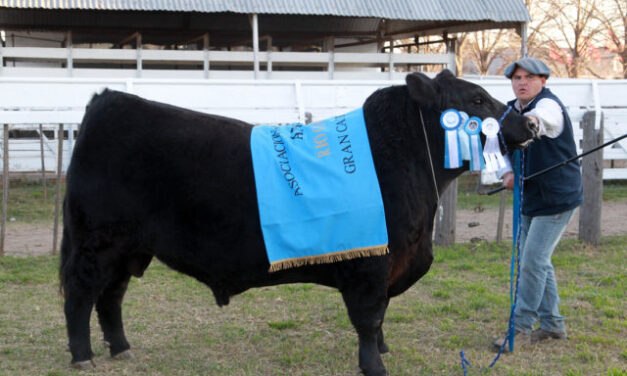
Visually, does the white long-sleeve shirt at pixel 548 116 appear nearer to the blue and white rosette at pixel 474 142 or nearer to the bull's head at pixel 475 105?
the bull's head at pixel 475 105

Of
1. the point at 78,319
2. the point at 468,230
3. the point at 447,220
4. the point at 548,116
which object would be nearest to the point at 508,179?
the point at 548,116

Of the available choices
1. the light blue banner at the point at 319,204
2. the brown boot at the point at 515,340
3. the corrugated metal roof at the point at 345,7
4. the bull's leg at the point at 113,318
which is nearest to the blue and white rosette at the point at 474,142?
the light blue banner at the point at 319,204

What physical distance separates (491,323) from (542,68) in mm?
2023

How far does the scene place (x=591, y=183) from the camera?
9047mm

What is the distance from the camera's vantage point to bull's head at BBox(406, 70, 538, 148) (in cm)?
466

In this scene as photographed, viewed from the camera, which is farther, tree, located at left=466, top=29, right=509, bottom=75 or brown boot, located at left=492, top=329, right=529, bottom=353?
tree, located at left=466, top=29, right=509, bottom=75

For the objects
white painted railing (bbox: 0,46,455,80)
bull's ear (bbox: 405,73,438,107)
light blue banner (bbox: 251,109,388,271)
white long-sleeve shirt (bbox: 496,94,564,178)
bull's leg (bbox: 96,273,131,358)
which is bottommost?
bull's leg (bbox: 96,273,131,358)

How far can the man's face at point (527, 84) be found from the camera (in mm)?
5109

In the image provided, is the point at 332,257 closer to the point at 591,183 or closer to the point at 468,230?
the point at 591,183

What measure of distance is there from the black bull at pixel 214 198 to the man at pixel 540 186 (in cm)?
48

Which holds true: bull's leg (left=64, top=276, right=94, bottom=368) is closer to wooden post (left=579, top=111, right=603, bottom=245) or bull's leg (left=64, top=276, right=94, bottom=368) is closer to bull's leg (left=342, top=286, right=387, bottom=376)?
bull's leg (left=342, top=286, right=387, bottom=376)

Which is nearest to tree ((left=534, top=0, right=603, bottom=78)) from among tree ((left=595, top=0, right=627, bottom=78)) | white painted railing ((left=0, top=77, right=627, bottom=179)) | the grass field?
tree ((left=595, top=0, right=627, bottom=78))

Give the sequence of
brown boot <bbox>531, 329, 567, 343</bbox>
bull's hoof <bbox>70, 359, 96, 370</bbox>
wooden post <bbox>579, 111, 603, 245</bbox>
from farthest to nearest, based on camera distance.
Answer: wooden post <bbox>579, 111, 603, 245</bbox> → brown boot <bbox>531, 329, 567, 343</bbox> → bull's hoof <bbox>70, 359, 96, 370</bbox>

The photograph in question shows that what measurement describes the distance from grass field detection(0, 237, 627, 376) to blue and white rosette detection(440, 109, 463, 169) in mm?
1336
